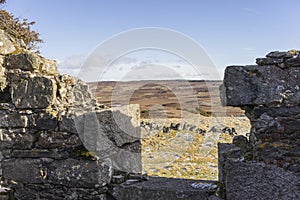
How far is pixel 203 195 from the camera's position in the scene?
10.8 ft

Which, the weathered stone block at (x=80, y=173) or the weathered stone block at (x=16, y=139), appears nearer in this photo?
the weathered stone block at (x=80, y=173)

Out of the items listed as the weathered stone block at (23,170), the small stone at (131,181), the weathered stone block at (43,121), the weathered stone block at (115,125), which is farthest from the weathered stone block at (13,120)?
the small stone at (131,181)

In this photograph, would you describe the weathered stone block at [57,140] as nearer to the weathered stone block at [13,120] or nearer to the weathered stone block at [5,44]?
the weathered stone block at [13,120]

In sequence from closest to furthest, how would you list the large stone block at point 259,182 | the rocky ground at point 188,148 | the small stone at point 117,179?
1. the large stone block at point 259,182
2. the small stone at point 117,179
3. the rocky ground at point 188,148

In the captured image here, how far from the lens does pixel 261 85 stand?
2.86 m

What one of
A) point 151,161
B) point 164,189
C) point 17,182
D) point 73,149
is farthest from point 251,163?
point 151,161

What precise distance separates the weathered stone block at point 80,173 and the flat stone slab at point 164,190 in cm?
20

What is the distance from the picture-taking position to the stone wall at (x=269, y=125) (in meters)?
2.78

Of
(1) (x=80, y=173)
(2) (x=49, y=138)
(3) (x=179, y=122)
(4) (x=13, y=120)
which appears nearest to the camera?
(1) (x=80, y=173)

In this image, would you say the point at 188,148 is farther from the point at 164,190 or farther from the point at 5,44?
the point at 5,44

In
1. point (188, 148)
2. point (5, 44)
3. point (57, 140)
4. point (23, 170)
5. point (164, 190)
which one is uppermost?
point (5, 44)

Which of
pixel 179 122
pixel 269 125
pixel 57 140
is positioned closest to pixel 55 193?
pixel 57 140

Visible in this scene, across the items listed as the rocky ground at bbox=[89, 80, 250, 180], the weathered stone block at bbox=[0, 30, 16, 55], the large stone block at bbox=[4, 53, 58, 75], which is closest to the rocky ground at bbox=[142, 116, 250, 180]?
Answer: the rocky ground at bbox=[89, 80, 250, 180]

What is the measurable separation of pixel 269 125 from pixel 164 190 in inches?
53.6
